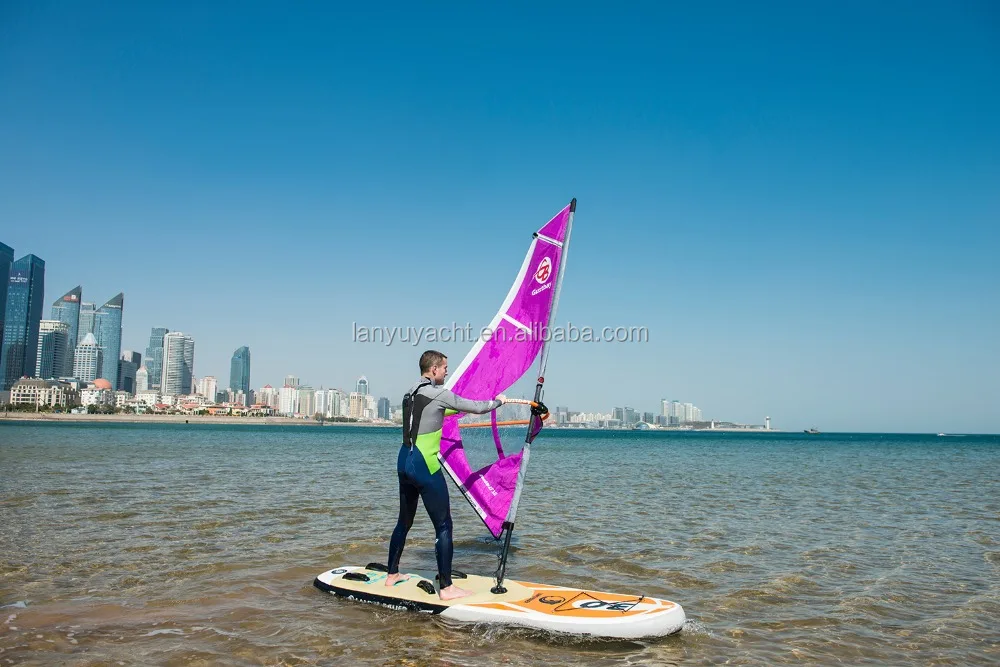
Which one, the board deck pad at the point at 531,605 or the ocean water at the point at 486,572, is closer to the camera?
the ocean water at the point at 486,572

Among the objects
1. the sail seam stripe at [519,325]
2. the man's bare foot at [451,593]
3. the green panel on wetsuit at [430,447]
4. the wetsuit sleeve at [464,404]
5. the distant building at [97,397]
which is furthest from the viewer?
the distant building at [97,397]

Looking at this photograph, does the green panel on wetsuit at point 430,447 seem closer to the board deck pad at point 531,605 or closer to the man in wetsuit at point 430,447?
the man in wetsuit at point 430,447

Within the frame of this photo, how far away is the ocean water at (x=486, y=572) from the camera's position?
17.6ft

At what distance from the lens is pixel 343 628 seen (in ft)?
18.9

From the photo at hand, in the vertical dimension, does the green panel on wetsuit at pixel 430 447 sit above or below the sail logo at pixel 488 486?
above

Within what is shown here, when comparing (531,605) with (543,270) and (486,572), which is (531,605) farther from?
(543,270)

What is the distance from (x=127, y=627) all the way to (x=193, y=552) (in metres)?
3.10

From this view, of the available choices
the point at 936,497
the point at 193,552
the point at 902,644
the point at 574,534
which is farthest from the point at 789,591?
the point at 936,497

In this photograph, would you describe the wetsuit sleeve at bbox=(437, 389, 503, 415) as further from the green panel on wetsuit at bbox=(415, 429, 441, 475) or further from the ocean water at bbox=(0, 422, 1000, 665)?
the ocean water at bbox=(0, 422, 1000, 665)

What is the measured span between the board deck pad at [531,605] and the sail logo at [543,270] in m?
3.23

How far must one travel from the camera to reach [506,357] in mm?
7387

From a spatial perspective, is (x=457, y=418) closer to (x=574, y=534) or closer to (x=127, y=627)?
(x=127, y=627)

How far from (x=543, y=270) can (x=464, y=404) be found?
2055mm

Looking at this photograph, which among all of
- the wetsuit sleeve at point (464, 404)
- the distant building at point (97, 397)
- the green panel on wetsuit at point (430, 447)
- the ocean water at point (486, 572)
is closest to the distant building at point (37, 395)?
the distant building at point (97, 397)
